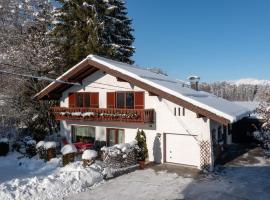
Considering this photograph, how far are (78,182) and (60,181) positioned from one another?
87 centimetres

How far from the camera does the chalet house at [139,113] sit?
17.8m

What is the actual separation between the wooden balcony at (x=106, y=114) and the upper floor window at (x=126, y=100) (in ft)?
3.59

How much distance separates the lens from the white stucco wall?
18.1 metres

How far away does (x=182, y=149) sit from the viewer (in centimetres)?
1892

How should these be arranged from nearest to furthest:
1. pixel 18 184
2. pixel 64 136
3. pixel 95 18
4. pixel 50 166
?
pixel 18 184 → pixel 50 166 → pixel 64 136 → pixel 95 18

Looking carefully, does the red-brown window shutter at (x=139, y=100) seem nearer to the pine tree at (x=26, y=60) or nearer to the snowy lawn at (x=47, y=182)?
the snowy lawn at (x=47, y=182)

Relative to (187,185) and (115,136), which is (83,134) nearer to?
(115,136)

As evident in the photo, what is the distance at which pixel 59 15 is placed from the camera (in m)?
36.4

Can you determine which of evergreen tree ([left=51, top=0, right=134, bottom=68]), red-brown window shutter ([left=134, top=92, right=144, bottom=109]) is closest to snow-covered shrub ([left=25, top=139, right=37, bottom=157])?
red-brown window shutter ([left=134, top=92, right=144, bottom=109])

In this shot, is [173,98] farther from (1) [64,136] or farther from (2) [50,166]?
(1) [64,136]

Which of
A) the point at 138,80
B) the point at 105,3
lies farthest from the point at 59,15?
the point at 138,80

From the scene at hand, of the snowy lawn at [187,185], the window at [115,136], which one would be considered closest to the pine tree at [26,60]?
the window at [115,136]

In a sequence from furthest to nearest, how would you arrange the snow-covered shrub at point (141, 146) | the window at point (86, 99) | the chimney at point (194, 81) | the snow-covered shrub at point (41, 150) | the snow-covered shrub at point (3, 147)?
the chimney at point (194, 81), the window at point (86, 99), the snow-covered shrub at point (3, 147), the snow-covered shrub at point (41, 150), the snow-covered shrub at point (141, 146)

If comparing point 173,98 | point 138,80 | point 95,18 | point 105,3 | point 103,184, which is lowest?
point 103,184
